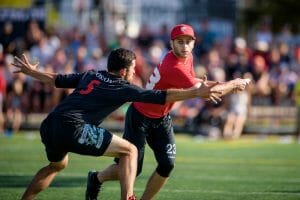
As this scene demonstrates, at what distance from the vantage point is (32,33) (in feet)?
77.5

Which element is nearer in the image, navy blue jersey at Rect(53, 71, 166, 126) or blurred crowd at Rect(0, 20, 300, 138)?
navy blue jersey at Rect(53, 71, 166, 126)

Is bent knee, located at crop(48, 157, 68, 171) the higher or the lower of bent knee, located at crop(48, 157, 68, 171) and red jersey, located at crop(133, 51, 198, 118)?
the lower

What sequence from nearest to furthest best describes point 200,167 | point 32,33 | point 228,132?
point 200,167, point 228,132, point 32,33

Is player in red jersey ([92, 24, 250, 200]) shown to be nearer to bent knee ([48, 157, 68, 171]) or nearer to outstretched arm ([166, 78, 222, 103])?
bent knee ([48, 157, 68, 171])

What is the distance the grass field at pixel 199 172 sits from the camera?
10383mm

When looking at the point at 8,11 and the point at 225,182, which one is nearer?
the point at 225,182

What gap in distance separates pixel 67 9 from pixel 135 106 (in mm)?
19614

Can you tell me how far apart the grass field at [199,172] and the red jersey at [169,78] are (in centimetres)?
128

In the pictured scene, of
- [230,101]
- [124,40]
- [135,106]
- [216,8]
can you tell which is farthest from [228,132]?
[135,106]

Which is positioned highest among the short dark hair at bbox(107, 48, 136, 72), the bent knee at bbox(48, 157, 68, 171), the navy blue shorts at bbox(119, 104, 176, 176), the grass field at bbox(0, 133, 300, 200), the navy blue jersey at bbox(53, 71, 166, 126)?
the short dark hair at bbox(107, 48, 136, 72)

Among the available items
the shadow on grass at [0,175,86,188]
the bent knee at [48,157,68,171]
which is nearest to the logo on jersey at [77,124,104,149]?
the bent knee at [48,157,68,171]

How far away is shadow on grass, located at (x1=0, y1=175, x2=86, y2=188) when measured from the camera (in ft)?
36.4

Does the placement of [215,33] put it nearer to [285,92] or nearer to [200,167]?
[285,92]

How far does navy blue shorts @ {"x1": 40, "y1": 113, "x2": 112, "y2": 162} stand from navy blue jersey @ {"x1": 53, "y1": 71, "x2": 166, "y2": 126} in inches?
2.8
